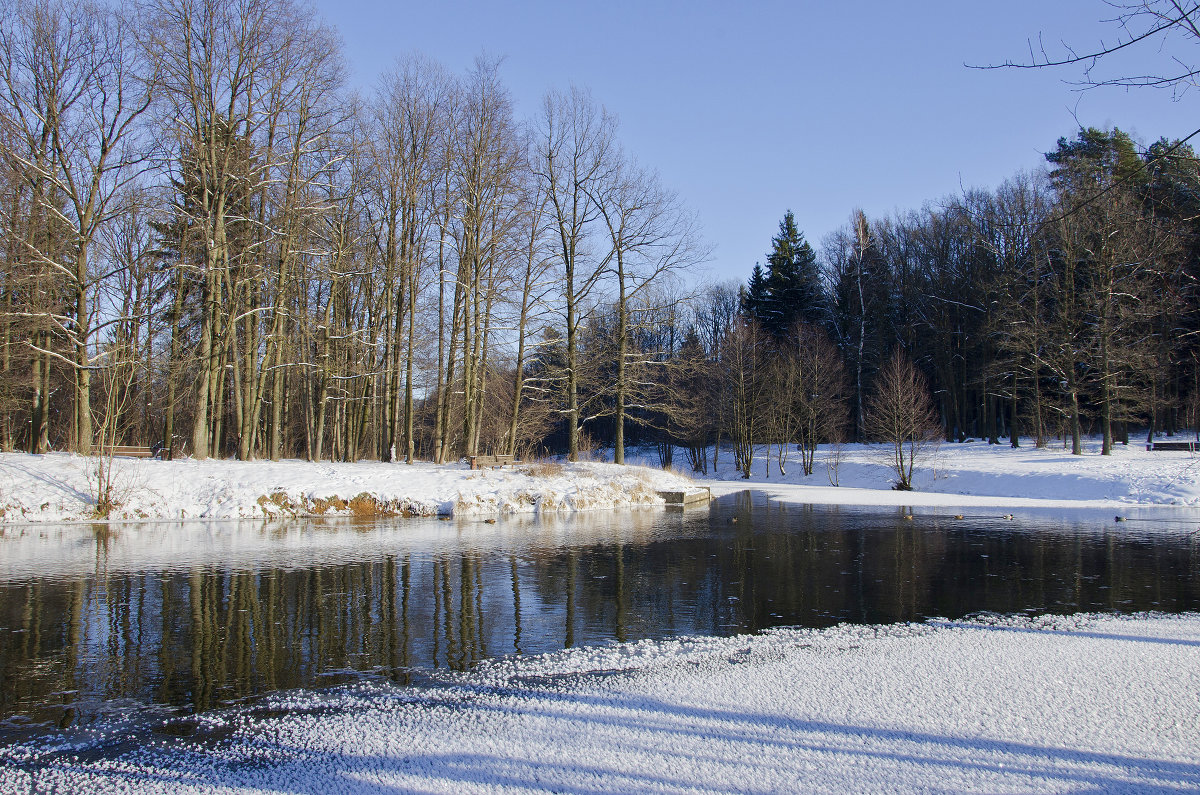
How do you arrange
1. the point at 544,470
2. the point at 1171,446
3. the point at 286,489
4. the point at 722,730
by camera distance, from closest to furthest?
the point at 722,730 → the point at 286,489 → the point at 544,470 → the point at 1171,446

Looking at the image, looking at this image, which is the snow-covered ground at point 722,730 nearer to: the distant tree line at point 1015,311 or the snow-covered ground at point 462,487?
the snow-covered ground at point 462,487

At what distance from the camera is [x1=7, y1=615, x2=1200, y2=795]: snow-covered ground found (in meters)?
4.41

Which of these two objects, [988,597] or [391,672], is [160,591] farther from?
[988,597]

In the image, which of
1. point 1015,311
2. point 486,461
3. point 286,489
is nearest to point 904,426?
point 1015,311

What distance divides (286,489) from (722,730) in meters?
17.5

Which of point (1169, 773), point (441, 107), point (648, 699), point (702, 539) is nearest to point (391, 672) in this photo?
point (648, 699)

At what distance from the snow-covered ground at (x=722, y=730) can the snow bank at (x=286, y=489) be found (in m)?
14.4

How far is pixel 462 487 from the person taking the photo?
835 inches

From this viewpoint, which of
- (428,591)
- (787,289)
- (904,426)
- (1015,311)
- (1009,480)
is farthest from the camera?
(787,289)

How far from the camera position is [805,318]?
5459 cm

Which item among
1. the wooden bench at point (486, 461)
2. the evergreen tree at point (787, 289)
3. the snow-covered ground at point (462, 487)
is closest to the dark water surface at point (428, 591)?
the snow-covered ground at point (462, 487)

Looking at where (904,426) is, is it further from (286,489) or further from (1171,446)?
(286,489)

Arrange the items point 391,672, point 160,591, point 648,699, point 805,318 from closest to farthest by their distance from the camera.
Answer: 1. point 648,699
2. point 391,672
3. point 160,591
4. point 805,318

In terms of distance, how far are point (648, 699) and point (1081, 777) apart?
308 centimetres
